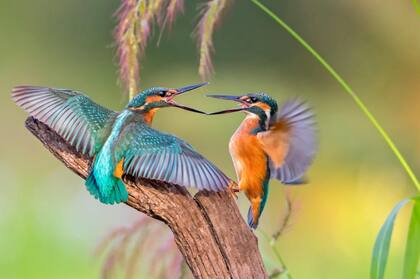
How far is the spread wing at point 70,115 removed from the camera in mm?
1117

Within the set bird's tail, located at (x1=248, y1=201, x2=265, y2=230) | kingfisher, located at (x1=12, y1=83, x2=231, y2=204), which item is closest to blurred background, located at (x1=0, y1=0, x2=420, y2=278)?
bird's tail, located at (x1=248, y1=201, x2=265, y2=230)

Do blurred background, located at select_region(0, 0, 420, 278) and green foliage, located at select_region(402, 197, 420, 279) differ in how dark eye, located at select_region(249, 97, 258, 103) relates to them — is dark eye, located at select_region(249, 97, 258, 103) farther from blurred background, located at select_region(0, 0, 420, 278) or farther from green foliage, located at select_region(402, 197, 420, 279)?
blurred background, located at select_region(0, 0, 420, 278)

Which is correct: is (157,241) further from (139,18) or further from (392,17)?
(392,17)

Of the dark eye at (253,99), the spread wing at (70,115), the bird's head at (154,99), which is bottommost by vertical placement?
the spread wing at (70,115)

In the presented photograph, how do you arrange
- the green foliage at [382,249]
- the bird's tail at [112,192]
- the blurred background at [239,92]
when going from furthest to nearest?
the blurred background at [239,92] < the green foliage at [382,249] < the bird's tail at [112,192]

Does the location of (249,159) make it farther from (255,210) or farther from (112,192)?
(112,192)

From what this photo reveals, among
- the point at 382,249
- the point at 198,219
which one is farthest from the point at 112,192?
the point at 382,249

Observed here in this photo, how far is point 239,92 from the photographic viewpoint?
4098 mm

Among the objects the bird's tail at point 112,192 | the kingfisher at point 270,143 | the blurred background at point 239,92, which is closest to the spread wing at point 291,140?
the kingfisher at point 270,143

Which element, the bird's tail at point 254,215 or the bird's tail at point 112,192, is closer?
the bird's tail at point 112,192

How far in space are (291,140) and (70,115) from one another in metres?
0.26

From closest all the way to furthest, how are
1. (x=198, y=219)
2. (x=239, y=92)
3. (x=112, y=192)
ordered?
(x=112, y=192) < (x=198, y=219) < (x=239, y=92)

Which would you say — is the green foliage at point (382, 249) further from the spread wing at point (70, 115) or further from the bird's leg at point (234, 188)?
the spread wing at point (70, 115)

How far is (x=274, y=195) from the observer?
11.3 ft
